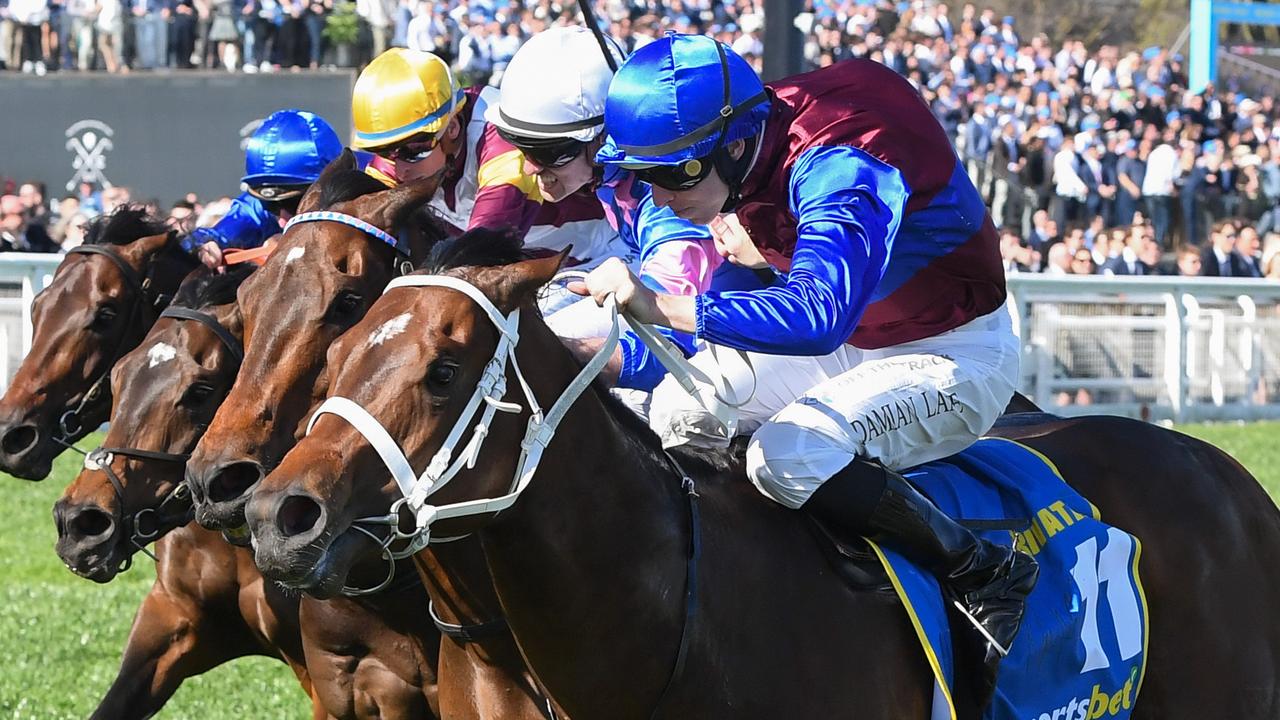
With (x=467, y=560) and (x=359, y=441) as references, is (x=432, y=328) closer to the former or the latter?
(x=359, y=441)

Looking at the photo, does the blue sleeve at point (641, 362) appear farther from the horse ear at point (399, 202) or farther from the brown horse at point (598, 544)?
the horse ear at point (399, 202)

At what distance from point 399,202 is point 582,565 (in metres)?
1.32

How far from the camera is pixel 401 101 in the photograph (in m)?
4.61

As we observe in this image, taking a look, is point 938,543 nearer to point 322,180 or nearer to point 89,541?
point 322,180

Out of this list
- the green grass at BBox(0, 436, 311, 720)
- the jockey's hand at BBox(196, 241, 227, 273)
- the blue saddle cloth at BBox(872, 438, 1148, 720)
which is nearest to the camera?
the blue saddle cloth at BBox(872, 438, 1148, 720)

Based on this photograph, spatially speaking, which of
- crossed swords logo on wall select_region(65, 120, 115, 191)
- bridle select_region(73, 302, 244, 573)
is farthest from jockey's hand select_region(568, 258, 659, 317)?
crossed swords logo on wall select_region(65, 120, 115, 191)

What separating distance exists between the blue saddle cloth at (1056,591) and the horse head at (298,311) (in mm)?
1413

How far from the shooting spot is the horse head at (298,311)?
144 inches

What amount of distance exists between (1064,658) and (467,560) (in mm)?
1459

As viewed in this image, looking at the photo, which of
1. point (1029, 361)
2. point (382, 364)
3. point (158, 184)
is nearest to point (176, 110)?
point (158, 184)

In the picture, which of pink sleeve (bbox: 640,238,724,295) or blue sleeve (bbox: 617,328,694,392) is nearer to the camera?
blue sleeve (bbox: 617,328,694,392)

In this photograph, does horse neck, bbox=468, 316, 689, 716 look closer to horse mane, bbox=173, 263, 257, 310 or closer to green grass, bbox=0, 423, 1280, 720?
horse mane, bbox=173, 263, 257, 310

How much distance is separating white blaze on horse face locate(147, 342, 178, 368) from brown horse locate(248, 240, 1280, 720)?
1.88m

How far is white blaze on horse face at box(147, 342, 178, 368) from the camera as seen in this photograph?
4711 mm
